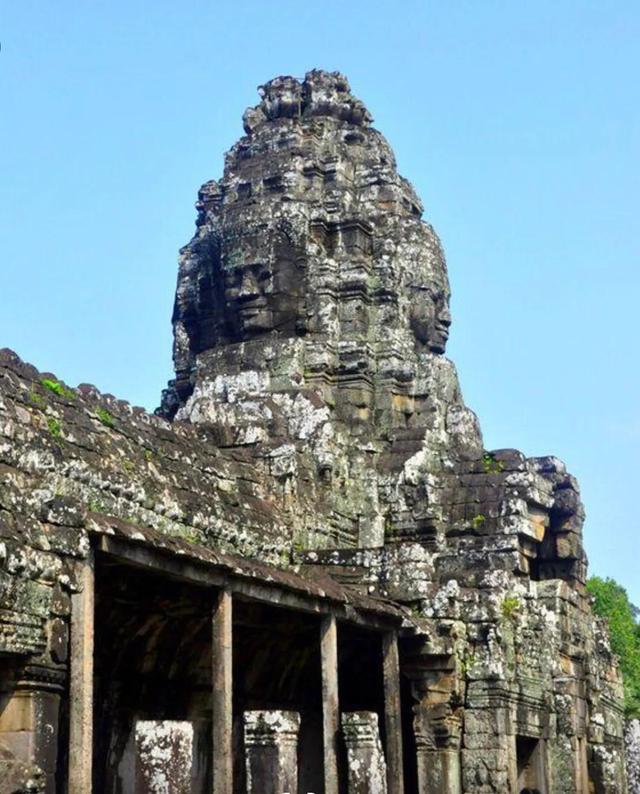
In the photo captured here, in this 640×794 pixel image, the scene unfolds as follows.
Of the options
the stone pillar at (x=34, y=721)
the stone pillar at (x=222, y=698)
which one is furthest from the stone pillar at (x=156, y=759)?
the stone pillar at (x=222, y=698)

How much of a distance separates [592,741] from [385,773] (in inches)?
213

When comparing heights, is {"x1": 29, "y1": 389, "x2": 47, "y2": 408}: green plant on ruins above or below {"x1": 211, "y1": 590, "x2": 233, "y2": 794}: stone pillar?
above

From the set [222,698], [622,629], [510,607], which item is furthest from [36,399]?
[622,629]

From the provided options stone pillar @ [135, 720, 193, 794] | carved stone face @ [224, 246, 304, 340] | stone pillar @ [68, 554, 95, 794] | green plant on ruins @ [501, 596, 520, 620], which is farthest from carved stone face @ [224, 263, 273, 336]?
stone pillar @ [135, 720, 193, 794]

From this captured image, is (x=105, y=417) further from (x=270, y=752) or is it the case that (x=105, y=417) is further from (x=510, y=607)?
(x=510, y=607)

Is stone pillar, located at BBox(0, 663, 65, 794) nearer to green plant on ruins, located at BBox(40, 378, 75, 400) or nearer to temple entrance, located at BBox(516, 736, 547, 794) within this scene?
green plant on ruins, located at BBox(40, 378, 75, 400)

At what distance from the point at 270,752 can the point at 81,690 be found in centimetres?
171

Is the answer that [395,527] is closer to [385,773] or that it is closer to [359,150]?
[385,773]

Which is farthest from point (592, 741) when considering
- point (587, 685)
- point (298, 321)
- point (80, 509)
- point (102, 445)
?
point (80, 509)

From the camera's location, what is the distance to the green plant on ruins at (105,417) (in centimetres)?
1449

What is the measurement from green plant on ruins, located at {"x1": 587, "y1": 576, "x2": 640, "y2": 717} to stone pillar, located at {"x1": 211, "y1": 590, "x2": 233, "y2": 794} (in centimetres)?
2487

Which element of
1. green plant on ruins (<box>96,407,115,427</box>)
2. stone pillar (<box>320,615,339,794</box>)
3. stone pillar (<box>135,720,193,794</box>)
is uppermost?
green plant on ruins (<box>96,407,115,427</box>)

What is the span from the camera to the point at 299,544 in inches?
680

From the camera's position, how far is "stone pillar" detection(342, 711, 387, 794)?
1417 cm
